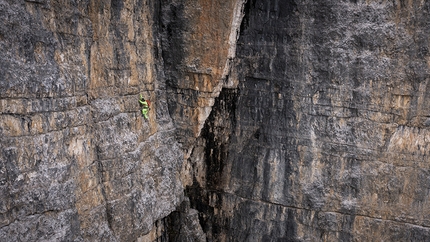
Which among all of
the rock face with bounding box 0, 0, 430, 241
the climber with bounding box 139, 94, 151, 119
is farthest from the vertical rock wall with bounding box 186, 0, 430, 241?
the climber with bounding box 139, 94, 151, 119

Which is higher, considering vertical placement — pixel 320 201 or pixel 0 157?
pixel 0 157

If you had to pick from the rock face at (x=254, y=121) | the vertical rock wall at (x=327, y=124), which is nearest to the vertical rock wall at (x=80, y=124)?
the rock face at (x=254, y=121)

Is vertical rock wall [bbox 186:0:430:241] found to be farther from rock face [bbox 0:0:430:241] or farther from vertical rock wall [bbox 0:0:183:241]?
vertical rock wall [bbox 0:0:183:241]

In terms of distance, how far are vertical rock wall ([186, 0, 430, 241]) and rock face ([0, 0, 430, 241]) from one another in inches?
0.8

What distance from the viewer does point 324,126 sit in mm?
7426

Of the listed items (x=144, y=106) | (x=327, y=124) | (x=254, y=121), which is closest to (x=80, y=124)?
(x=144, y=106)

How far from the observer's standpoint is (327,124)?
741 centimetres

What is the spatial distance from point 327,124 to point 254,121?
4.28 feet

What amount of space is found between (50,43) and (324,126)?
4.72 m

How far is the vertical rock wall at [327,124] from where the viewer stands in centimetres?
698

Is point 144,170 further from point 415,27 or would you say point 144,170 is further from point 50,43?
point 415,27

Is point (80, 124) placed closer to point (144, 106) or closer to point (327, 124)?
point (144, 106)

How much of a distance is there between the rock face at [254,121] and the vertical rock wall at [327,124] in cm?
2

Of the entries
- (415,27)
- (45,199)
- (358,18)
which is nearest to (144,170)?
(45,199)
